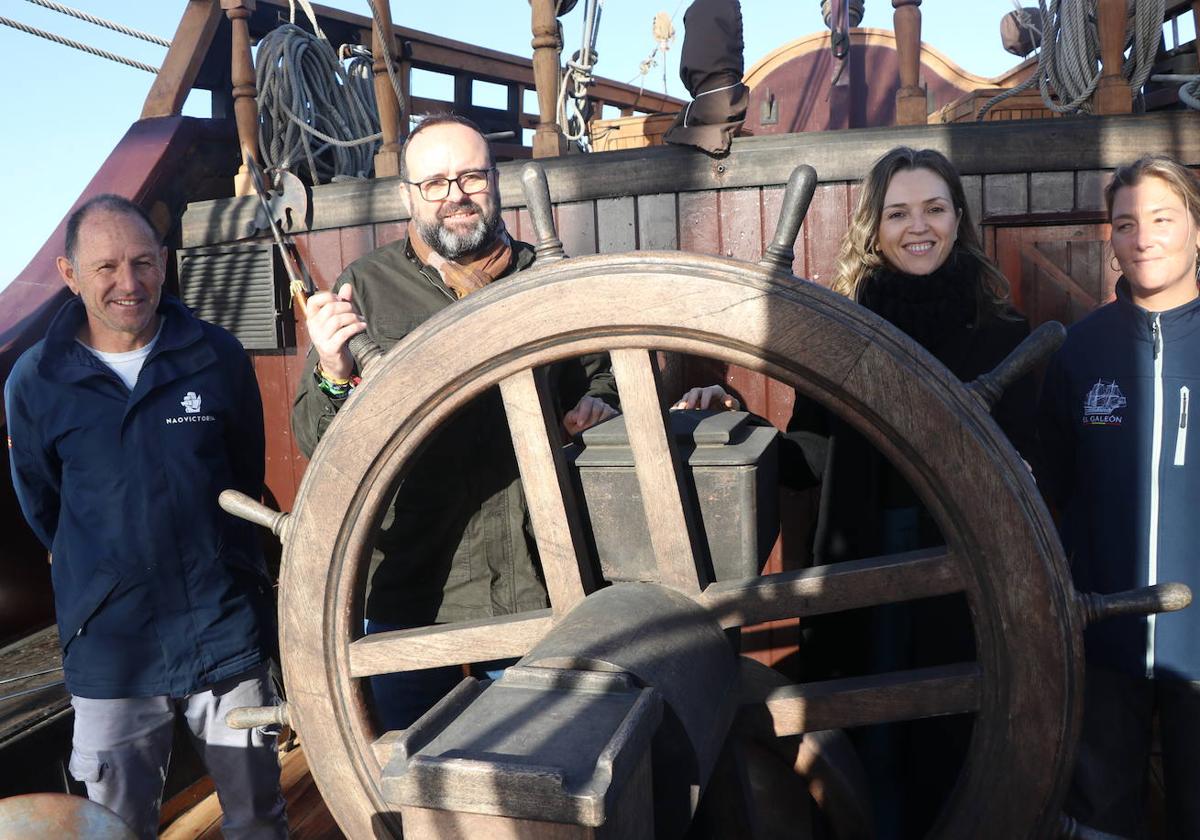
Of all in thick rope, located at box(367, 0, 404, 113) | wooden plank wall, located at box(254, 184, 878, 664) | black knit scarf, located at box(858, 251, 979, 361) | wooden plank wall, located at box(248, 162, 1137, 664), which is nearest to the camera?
black knit scarf, located at box(858, 251, 979, 361)

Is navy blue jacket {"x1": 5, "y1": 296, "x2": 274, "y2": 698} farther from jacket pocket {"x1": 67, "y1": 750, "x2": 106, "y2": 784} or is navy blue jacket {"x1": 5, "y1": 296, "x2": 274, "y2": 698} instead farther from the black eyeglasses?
the black eyeglasses

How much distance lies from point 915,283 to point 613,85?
4449 mm

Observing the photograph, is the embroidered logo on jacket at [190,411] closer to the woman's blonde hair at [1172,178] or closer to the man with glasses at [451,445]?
the man with glasses at [451,445]

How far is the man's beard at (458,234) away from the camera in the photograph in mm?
1691

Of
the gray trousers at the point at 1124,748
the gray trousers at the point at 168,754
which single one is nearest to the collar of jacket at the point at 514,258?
the gray trousers at the point at 168,754

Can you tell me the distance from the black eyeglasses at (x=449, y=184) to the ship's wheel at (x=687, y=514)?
2.19 feet

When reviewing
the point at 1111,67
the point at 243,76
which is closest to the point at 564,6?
the point at 243,76

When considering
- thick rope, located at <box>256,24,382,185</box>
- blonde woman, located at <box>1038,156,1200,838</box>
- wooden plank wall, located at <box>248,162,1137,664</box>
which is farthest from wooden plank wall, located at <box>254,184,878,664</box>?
blonde woman, located at <box>1038,156,1200,838</box>

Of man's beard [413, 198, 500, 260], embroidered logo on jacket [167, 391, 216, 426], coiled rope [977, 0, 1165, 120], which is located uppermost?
coiled rope [977, 0, 1165, 120]

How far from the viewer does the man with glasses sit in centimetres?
163

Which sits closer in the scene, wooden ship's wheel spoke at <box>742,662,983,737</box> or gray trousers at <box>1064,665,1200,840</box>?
wooden ship's wheel spoke at <box>742,662,983,737</box>

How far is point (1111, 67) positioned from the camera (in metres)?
2.41

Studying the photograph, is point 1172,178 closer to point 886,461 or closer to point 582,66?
point 886,461

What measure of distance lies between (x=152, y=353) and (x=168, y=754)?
76 cm
